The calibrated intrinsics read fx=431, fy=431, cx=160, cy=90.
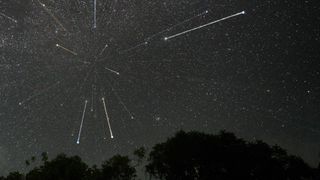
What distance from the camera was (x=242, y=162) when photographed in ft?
157

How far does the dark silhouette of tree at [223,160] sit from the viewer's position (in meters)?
47.5

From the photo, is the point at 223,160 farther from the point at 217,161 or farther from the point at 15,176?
the point at 15,176

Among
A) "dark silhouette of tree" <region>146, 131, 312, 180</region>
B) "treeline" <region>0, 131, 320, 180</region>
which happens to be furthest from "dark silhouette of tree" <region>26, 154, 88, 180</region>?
"dark silhouette of tree" <region>146, 131, 312, 180</region>

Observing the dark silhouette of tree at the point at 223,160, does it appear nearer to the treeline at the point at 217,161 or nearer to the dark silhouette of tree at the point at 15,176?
the treeline at the point at 217,161

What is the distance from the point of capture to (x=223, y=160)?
158 ft

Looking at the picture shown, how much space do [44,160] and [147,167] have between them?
14.8 metres

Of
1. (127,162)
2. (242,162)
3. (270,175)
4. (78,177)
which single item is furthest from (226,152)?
(78,177)

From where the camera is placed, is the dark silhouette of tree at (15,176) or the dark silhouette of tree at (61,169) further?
the dark silhouette of tree at (15,176)

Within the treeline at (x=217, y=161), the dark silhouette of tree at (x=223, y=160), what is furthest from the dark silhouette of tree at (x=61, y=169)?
the dark silhouette of tree at (x=223, y=160)

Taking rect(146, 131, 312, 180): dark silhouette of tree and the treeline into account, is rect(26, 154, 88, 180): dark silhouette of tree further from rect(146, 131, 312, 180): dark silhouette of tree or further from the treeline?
rect(146, 131, 312, 180): dark silhouette of tree

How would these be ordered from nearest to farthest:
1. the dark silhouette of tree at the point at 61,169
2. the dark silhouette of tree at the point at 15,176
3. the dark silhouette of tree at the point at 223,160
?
the dark silhouette of tree at the point at 223,160, the dark silhouette of tree at the point at 61,169, the dark silhouette of tree at the point at 15,176

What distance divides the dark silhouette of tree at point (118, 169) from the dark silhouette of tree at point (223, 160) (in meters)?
6.22

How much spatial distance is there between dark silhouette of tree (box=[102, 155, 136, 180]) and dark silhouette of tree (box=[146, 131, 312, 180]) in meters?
6.22

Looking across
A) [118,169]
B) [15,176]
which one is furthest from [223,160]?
[15,176]
